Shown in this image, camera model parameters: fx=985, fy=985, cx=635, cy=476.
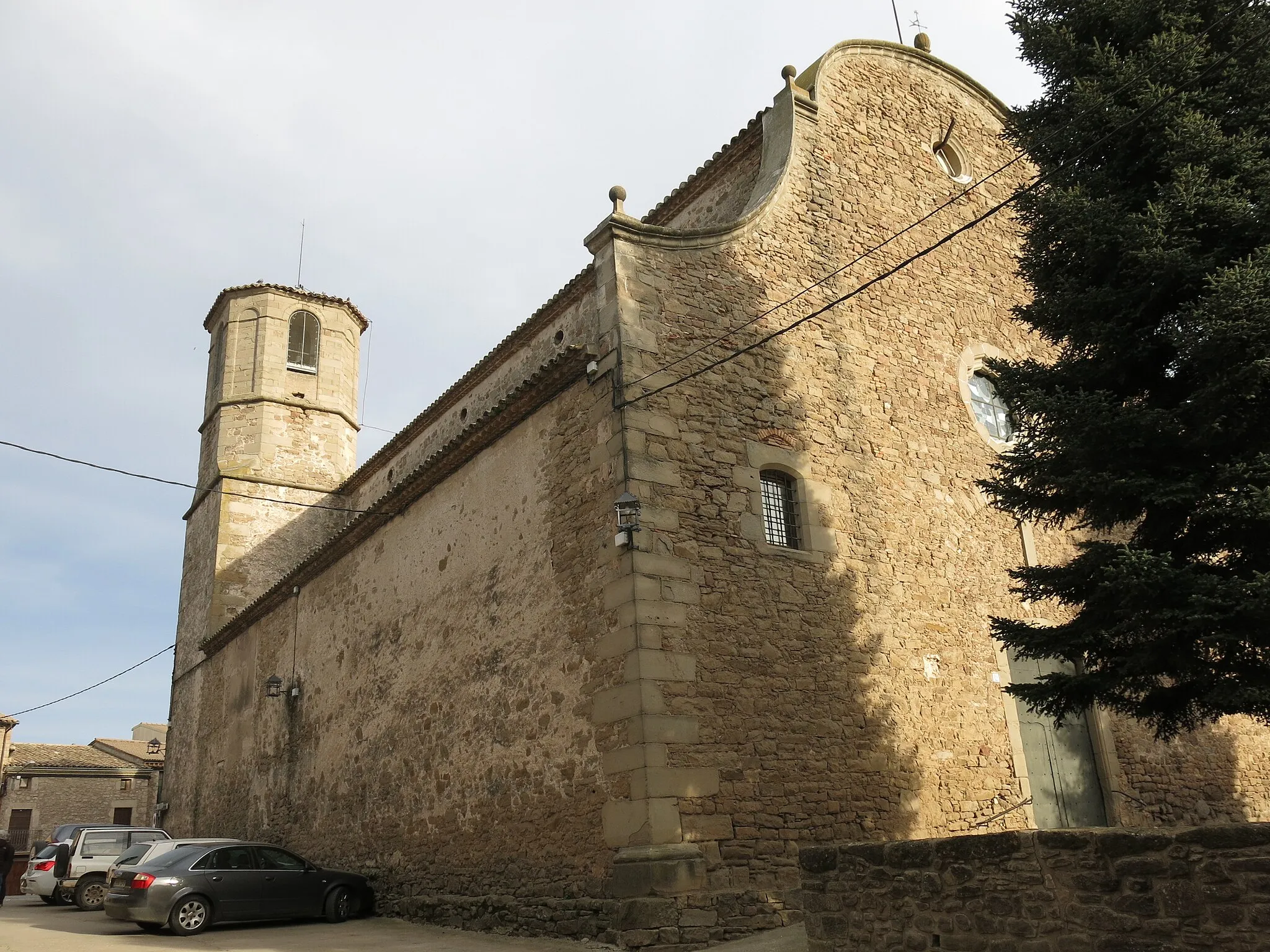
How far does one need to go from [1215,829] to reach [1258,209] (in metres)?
5.09

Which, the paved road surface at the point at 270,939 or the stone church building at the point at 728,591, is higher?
the stone church building at the point at 728,591

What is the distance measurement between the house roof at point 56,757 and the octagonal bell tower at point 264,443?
55.3 feet

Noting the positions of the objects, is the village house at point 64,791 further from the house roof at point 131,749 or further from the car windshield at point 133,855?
the car windshield at point 133,855

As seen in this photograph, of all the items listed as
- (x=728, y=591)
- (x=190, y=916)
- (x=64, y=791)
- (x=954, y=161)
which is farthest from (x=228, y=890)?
(x=64, y=791)

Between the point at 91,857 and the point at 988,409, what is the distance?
52.3 feet

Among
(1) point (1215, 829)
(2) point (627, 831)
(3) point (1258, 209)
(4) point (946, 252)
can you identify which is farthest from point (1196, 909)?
(4) point (946, 252)

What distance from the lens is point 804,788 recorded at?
950cm

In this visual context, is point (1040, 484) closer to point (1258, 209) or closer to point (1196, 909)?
point (1258, 209)

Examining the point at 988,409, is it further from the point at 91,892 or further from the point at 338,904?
the point at 91,892

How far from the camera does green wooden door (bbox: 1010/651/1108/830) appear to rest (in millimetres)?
11445

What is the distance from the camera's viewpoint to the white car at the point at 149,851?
12438mm

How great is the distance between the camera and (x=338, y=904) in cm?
1244

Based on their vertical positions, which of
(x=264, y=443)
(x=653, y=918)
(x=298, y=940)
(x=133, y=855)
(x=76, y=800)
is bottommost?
(x=298, y=940)

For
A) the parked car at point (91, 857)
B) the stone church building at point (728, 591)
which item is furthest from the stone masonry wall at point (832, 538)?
the parked car at point (91, 857)
